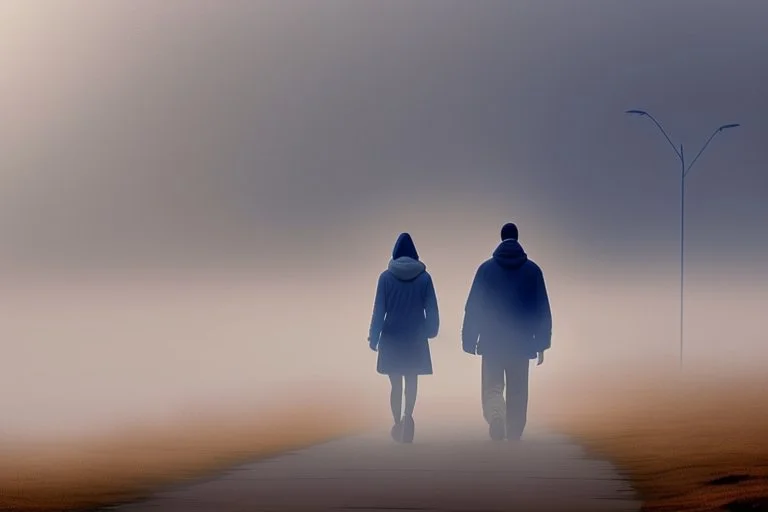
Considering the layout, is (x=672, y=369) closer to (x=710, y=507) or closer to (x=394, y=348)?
(x=394, y=348)

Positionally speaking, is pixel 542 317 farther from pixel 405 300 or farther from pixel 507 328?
pixel 405 300

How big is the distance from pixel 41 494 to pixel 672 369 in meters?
34.8

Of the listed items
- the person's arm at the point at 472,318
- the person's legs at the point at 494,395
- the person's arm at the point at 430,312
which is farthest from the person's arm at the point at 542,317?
the person's arm at the point at 430,312

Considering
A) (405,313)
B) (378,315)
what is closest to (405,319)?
(405,313)

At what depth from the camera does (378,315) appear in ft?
61.6

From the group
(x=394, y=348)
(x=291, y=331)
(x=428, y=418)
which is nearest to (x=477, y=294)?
(x=394, y=348)

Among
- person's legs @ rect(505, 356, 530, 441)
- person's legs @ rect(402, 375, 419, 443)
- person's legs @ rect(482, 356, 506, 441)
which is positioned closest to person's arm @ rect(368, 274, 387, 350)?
person's legs @ rect(402, 375, 419, 443)

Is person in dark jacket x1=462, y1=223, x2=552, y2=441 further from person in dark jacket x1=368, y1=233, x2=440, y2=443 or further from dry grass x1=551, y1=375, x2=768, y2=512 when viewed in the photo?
dry grass x1=551, y1=375, x2=768, y2=512

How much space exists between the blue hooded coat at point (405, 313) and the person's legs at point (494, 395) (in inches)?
21.9

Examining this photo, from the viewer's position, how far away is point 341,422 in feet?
79.0

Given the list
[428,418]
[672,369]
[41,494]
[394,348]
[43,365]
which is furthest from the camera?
[43,365]

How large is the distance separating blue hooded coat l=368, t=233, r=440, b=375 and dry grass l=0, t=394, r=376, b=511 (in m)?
1.38

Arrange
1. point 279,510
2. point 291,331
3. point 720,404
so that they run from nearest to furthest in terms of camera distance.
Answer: point 279,510 < point 720,404 < point 291,331

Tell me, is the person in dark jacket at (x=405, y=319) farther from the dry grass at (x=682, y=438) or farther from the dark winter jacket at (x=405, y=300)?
the dry grass at (x=682, y=438)
